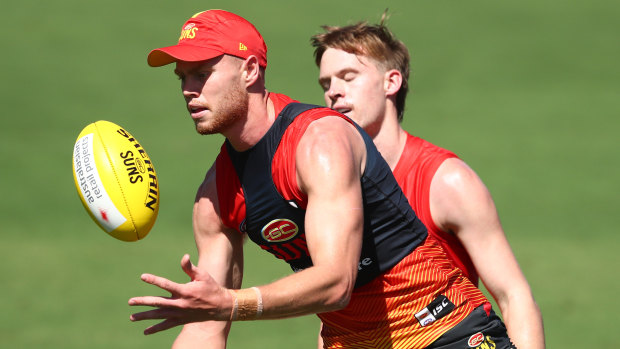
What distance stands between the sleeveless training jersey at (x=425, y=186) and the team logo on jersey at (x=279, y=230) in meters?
0.82

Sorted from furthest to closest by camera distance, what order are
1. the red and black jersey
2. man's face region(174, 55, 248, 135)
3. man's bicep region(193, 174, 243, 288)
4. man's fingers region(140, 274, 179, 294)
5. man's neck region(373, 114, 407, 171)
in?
man's neck region(373, 114, 407, 171) < man's bicep region(193, 174, 243, 288) < man's face region(174, 55, 248, 135) < the red and black jersey < man's fingers region(140, 274, 179, 294)

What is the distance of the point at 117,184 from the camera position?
14.4 feet

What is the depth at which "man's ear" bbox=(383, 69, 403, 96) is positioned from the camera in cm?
553

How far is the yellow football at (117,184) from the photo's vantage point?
4.38 m


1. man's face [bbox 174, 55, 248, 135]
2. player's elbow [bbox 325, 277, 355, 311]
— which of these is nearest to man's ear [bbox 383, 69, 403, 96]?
man's face [bbox 174, 55, 248, 135]

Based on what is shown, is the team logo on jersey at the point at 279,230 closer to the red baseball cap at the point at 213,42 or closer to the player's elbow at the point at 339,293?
the player's elbow at the point at 339,293

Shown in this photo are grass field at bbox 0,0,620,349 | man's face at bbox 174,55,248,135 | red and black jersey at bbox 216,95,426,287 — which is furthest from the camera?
grass field at bbox 0,0,620,349

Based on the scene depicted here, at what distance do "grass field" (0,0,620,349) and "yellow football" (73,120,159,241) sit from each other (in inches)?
190

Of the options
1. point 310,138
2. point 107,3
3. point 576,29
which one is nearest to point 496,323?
point 310,138

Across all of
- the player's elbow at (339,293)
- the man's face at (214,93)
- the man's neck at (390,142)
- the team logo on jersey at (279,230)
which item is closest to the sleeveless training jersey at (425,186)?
the man's neck at (390,142)

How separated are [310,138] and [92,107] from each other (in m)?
9.98

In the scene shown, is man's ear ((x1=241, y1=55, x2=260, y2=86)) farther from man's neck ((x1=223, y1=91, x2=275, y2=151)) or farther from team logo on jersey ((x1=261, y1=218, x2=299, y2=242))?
team logo on jersey ((x1=261, y1=218, x2=299, y2=242))

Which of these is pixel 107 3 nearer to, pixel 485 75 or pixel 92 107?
pixel 92 107

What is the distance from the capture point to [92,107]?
1331 centimetres
